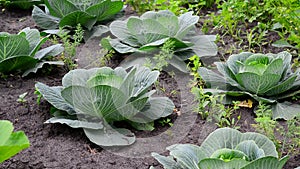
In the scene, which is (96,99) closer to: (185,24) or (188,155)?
(188,155)

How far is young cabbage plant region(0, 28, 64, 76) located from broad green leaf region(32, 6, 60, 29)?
2.38 ft

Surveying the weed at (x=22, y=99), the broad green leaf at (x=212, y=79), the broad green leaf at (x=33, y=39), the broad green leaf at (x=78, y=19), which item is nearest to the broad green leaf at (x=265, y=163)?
the broad green leaf at (x=212, y=79)

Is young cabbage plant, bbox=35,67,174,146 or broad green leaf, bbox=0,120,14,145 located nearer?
broad green leaf, bbox=0,120,14,145

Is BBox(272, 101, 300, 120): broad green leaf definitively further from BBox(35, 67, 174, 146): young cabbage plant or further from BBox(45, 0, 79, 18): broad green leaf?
BBox(45, 0, 79, 18): broad green leaf

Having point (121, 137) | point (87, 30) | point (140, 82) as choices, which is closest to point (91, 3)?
point (87, 30)

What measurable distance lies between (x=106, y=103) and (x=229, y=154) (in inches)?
41.7

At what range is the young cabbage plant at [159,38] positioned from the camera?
4512 mm

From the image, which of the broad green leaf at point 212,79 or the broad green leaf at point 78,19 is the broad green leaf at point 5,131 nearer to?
the broad green leaf at point 212,79

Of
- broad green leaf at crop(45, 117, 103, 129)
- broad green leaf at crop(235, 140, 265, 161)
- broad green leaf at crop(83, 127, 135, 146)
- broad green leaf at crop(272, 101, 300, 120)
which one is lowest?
broad green leaf at crop(272, 101, 300, 120)

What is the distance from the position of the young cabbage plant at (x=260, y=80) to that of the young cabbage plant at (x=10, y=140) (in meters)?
1.78

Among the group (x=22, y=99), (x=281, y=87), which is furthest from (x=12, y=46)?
(x=281, y=87)

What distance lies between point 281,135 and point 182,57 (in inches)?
52.2

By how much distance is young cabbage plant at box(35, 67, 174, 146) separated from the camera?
3.50 metres

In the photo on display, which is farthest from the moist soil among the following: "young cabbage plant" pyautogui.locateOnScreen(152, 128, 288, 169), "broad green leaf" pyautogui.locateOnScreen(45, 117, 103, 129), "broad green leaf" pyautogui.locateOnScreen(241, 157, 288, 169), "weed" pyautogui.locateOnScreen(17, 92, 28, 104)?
"broad green leaf" pyautogui.locateOnScreen(241, 157, 288, 169)
